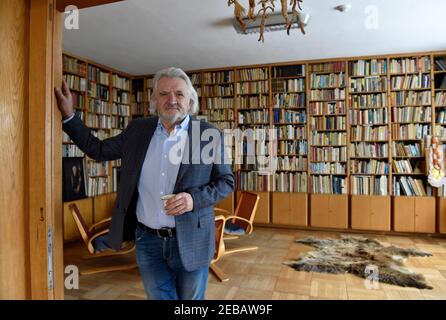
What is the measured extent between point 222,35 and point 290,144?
7.08 ft

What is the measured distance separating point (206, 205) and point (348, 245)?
343 centimetres

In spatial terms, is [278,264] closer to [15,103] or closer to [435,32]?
[15,103]

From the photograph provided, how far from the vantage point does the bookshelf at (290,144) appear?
4934 millimetres

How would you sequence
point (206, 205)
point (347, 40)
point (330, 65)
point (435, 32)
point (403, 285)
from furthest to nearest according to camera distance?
1. point (330, 65)
2. point (347, 40)
3. point (435, 32)
4. point (403, 285)
5. point (206, 205)

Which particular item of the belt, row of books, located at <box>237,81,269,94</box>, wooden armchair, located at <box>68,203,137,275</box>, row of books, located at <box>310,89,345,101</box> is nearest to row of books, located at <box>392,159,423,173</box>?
row of books, located at <box>310,89,345,101</box>

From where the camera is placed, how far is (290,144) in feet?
16.5

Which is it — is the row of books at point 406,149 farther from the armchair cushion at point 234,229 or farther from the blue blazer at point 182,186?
the blue blazer at point 182,186

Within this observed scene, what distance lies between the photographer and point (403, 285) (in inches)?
110

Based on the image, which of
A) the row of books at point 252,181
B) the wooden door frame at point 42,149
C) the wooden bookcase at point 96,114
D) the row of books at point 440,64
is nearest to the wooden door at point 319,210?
the row of books at point 252,181

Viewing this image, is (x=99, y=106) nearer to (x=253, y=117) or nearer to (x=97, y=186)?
(x=97, y=186)

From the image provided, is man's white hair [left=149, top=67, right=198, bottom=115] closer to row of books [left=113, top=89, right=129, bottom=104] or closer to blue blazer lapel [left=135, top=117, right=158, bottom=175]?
blue blazer lapel [left=135, top=117, right=158, bottom=175]

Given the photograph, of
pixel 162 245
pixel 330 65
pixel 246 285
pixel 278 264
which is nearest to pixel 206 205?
pixel 162 245

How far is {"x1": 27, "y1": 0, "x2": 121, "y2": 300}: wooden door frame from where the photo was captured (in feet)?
3.49

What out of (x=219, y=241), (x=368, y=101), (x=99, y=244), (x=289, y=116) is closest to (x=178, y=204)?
(x=219, y=241)
